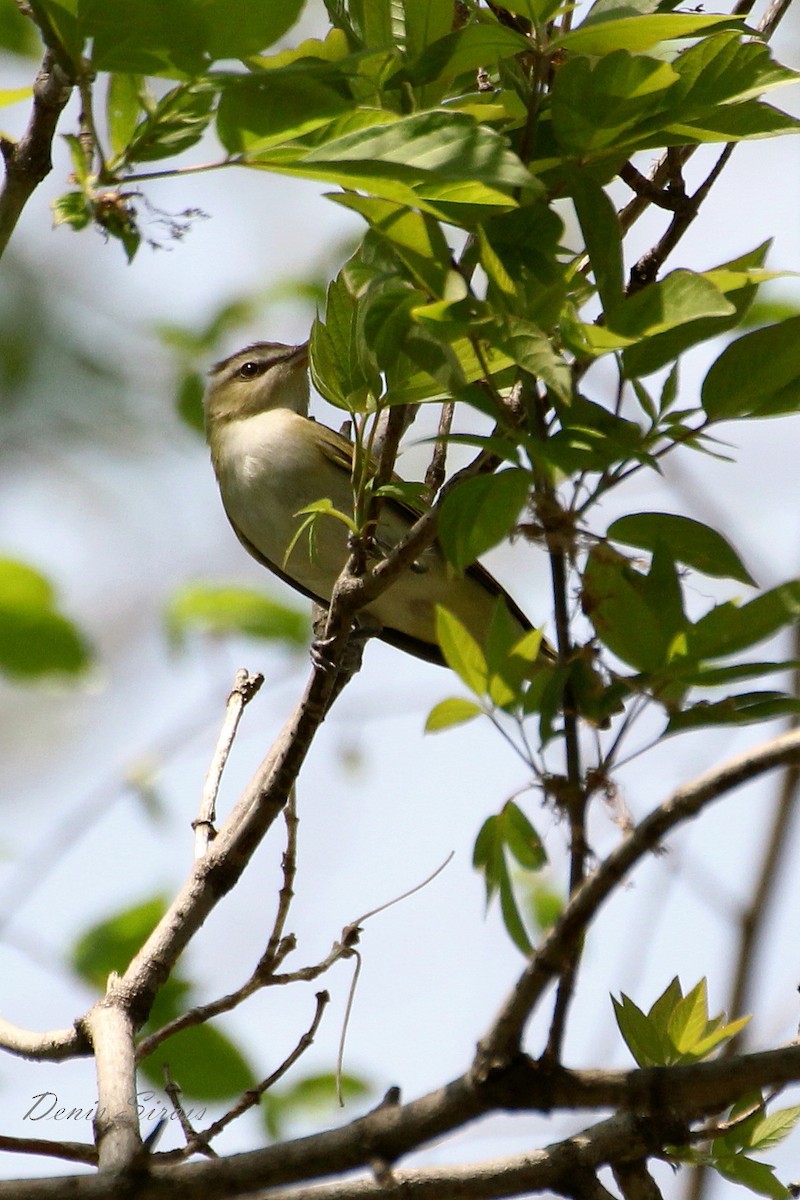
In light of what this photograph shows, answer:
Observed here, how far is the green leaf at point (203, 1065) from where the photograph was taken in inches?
127

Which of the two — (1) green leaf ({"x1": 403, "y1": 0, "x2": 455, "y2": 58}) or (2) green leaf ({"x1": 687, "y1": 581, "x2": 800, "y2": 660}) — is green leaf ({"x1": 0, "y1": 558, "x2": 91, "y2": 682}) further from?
(2) green leaf ({"x1": 687, "y1": 581, "x2": 800, "y2": 660})

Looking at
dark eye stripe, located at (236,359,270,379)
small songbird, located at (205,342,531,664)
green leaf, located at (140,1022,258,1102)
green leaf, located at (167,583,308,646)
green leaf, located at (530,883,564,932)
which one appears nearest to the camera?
green leaf, located at (140,1022,258,1102)

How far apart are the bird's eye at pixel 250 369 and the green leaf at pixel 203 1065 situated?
4.52m

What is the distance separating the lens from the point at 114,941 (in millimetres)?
3504

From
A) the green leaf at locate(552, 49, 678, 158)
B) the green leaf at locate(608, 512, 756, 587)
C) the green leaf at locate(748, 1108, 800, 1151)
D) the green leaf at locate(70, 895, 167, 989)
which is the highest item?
the green leaf at locate(552, 49, 678, 158)

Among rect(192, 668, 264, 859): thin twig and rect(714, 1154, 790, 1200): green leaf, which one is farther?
rect(192, 668, 264, 859): thin twig

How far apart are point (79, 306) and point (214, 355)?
201 inches

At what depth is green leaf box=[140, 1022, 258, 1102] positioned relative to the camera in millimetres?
3234

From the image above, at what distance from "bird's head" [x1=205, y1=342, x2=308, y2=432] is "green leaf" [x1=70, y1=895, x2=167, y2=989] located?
3.75 meters

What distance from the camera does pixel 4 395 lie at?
897cm

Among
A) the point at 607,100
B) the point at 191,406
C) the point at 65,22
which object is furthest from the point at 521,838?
the point at 191,406

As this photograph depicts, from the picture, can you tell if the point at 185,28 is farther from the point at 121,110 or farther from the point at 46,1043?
the point at 46,1043

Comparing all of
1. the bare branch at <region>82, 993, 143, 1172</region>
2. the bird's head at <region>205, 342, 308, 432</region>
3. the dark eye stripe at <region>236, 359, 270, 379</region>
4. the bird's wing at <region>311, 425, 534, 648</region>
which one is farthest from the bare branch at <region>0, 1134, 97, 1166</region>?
the dark eye stripe at <region>236, 359, 270, 379</region>

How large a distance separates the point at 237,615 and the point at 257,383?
274 cm
